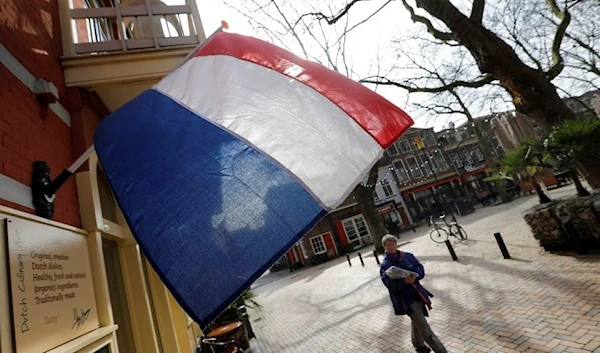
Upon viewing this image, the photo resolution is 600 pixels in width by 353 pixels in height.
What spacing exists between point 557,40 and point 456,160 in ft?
105

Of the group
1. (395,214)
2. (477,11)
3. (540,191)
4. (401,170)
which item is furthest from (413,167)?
(477,11)

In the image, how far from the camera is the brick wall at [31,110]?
205 centimetres

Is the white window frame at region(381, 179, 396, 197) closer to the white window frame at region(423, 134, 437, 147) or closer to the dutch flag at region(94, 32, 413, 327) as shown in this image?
the white window frame at region(423, 134, 437, 147)

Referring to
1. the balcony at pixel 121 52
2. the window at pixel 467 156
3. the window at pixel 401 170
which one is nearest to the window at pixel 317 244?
the window at pixel 401 170

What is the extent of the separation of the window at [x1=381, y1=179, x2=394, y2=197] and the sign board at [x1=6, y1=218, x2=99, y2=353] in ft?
106

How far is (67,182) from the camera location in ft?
8.92

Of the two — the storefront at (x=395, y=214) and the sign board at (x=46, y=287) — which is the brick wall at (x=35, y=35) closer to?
the sign board at (x=46, y=287)

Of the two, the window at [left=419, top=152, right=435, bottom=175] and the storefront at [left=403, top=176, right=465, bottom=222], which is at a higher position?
the window at [left=419, top=152, right=435, bottom=175]

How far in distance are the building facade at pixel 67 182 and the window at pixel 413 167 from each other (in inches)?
1331

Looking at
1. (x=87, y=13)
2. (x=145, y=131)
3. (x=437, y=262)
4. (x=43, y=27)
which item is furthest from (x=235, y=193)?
(x=437, y=262)

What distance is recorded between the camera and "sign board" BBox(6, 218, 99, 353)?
1660mm

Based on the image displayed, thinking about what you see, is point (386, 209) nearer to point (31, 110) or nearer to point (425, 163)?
point (425, 163)

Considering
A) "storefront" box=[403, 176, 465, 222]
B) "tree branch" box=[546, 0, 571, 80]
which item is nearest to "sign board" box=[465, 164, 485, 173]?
"storefront" box=[403, 176, 465, 222]

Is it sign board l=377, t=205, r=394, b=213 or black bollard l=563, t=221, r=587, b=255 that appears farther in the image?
sign board l=377, t=205, r=394, b=213
